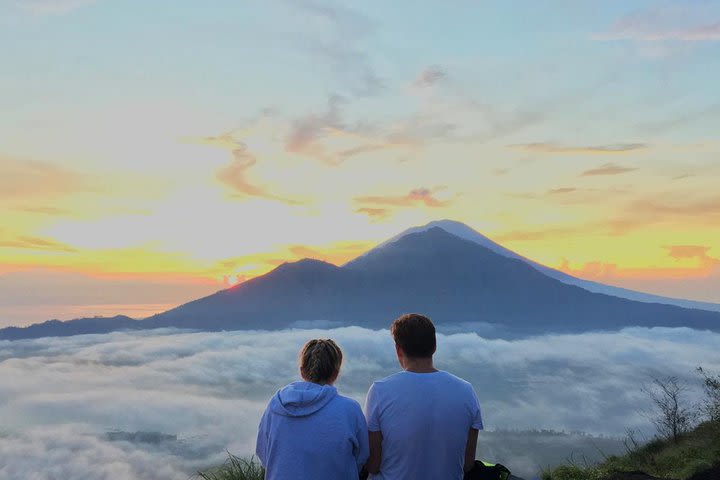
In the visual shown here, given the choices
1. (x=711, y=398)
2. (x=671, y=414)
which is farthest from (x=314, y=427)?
(x=671, y=414)

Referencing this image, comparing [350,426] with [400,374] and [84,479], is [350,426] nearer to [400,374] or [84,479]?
[400,374]

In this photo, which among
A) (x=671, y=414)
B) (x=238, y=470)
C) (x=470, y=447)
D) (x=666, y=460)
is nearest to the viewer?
(x=470, y=447)

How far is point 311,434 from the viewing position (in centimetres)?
420

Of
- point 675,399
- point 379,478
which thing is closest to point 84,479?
point 675,399

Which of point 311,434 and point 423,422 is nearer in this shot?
point 311,434

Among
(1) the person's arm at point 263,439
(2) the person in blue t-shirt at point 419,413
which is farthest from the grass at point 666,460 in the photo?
(1) the person's arm at point 263,439

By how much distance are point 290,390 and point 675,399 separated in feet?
76.7

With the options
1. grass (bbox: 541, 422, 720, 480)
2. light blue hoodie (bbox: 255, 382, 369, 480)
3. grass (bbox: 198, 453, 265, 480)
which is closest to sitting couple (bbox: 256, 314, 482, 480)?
light blue hoodie (bbox: 255, 382, 369, 480)

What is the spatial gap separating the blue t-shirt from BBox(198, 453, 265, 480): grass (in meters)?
4.78

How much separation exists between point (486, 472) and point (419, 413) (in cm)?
83

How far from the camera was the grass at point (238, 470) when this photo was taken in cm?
881

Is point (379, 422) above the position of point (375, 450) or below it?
above

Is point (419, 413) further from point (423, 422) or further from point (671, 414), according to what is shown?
point (671, 414)

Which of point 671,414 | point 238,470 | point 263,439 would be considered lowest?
point 671,414
